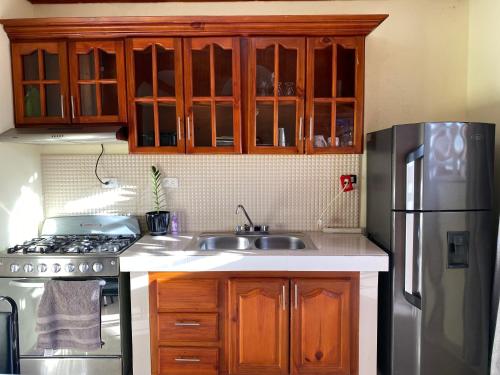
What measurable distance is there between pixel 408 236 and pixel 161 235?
5.19 feet

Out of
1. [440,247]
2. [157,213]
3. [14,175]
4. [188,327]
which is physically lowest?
[188,327]

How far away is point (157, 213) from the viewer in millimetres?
2391

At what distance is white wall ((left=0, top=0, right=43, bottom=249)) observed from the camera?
2.10m

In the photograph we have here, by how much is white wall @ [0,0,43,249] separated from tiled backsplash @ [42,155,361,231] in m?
0.14

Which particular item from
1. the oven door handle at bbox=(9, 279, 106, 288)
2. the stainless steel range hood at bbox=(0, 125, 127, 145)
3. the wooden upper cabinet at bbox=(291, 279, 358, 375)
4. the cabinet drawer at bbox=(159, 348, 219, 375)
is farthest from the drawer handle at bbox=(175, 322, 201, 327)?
the stainless steel range hood at bbox=(0, 125, 127, 145)

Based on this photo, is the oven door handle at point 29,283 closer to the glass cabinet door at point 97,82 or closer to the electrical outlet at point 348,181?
the glass cabinet door at point 97,82

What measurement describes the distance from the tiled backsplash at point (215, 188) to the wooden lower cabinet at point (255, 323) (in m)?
0.65

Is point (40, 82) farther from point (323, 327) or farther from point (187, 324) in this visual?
point (323, 327)

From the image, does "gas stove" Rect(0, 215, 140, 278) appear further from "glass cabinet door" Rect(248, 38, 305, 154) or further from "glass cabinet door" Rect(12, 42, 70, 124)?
"glass cabinet door" Rect(248, 38, 305, 154)

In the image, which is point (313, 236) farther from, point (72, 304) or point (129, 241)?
point (72, 304)

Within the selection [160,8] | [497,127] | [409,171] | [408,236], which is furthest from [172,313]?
[497,127]

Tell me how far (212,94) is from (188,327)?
56.4 inches

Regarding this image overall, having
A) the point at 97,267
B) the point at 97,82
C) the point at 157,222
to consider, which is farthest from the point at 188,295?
the point at 97,82

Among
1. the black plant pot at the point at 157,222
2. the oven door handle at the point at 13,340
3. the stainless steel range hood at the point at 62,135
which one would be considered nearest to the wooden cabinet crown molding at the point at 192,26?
the stainless steel range hood at the point at 62,135
